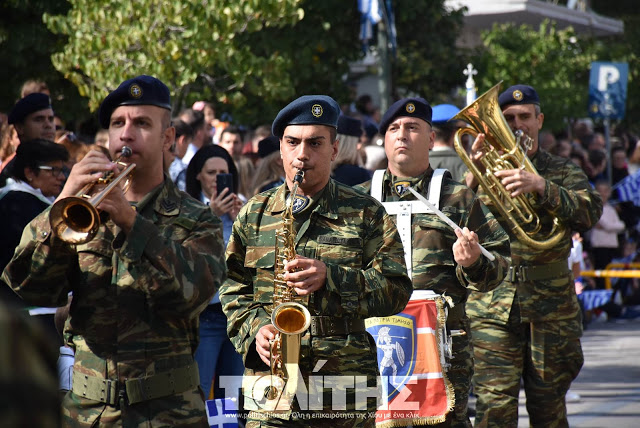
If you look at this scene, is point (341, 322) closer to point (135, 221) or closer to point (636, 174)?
point (135, 221)

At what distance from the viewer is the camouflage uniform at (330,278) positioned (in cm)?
419

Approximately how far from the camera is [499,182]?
6.56 metres

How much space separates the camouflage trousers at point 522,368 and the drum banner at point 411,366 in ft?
3.81

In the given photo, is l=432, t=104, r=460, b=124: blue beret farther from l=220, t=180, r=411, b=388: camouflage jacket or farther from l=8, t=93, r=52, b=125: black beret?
l=220, t=180, r=411, b=388: camouflage jacket

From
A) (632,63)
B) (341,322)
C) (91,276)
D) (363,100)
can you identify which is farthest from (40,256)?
(632,63)

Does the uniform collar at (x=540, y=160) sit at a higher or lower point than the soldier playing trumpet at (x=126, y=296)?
higher

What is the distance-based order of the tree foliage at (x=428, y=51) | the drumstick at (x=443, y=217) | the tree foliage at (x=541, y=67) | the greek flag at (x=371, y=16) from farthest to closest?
the tree foliage at (x=541, y=67) → the tree foliage at (x=428, y=51) → the greek flag at (x=371, y=16) → the drumstick at (x=443, y=217)

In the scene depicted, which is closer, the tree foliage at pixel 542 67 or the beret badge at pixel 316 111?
the beret badge at pixel 316 111

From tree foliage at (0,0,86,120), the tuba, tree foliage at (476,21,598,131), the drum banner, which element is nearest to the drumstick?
the drum banner

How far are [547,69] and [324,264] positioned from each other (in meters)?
20.0

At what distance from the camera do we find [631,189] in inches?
643

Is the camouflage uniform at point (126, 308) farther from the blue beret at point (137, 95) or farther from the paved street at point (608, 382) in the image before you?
the paved street at point (608, 382)

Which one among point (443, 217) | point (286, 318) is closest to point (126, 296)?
point (286, 318)

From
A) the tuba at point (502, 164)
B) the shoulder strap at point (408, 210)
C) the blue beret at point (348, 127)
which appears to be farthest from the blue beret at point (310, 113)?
the blue beret at point (348, 127)
